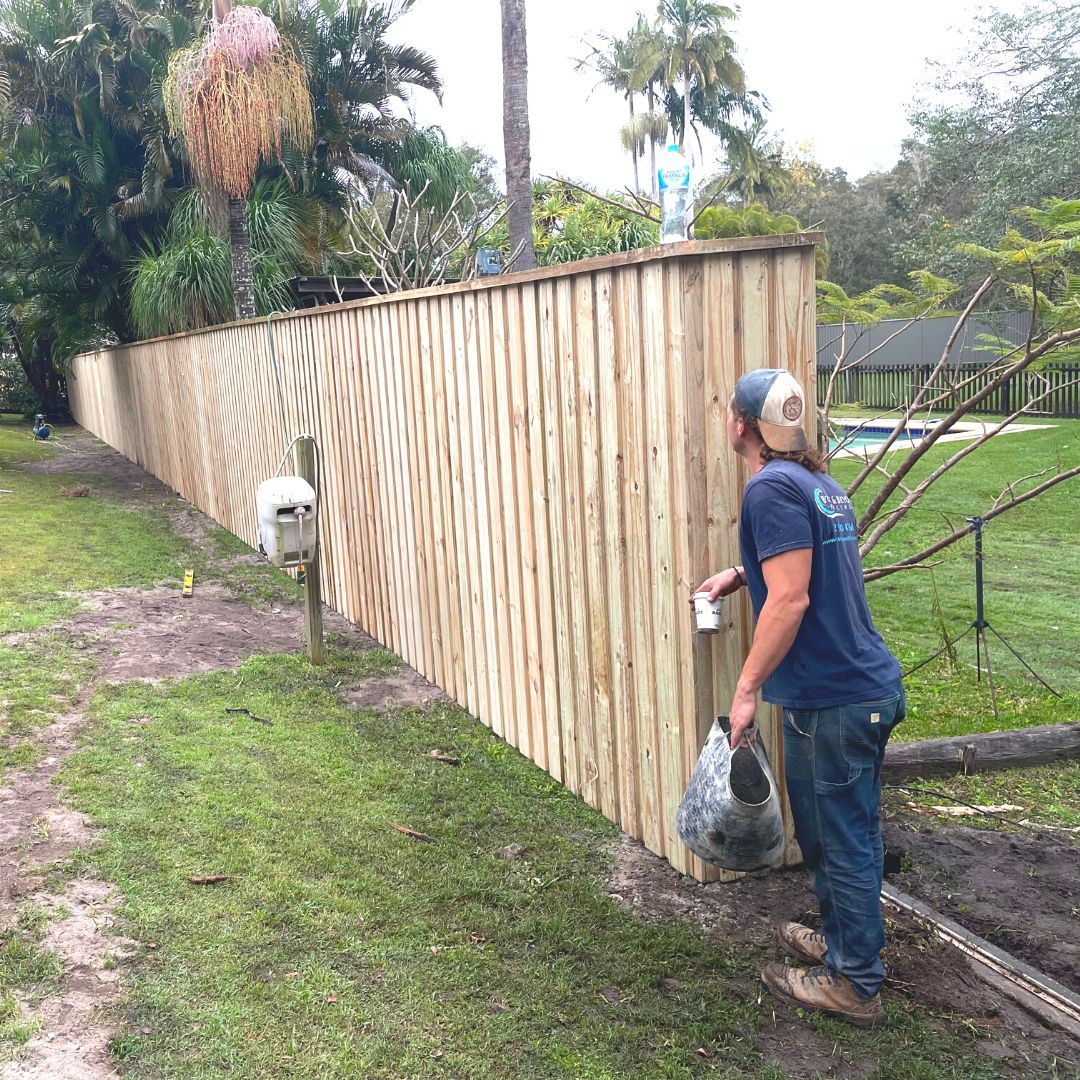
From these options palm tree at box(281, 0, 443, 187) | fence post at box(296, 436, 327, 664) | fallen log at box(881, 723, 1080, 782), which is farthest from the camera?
palm tree at box(281, 0, 443, 187)

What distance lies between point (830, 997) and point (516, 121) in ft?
33.6

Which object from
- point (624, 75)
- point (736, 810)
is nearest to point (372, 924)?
point (736, 810)

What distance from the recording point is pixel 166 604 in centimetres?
789

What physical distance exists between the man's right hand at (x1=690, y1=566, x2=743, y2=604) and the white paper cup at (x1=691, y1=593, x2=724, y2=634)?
18 mm

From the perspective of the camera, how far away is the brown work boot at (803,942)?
323 cm

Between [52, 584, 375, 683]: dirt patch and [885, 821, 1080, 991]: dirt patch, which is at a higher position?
[52, 584, 375, 683]: dirt patch

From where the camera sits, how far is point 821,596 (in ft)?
9.55

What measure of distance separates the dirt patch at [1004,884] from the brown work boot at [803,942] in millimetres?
570

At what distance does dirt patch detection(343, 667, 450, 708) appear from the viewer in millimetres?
5784

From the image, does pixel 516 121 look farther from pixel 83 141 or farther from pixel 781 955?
pixel 83 141

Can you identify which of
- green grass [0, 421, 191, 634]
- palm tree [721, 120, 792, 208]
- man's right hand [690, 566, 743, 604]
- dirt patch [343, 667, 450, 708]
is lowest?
dirt patch [343, 667, 450, 708]

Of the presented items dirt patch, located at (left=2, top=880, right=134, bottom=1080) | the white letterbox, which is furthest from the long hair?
the white letterbox

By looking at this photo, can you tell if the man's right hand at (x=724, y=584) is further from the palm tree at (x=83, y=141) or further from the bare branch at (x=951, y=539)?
the palm tree at (x=83, y=141)

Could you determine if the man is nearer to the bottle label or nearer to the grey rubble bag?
the grey rubble bag
